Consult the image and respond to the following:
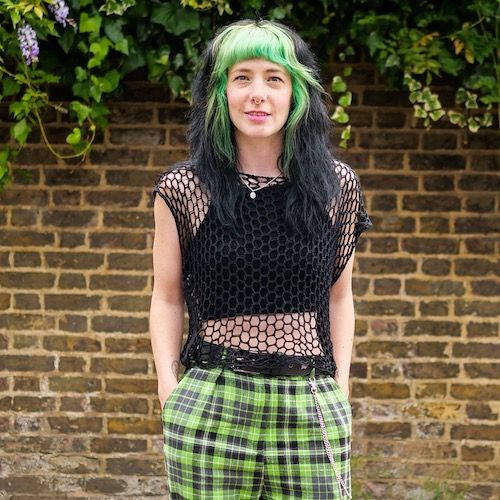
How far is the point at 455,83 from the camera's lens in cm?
431

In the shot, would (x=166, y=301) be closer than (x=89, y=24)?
Yes

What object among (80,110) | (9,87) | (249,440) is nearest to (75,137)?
(80,110)

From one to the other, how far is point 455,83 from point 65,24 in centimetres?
181

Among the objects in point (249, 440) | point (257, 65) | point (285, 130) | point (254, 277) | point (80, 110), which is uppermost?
point (80, 110)

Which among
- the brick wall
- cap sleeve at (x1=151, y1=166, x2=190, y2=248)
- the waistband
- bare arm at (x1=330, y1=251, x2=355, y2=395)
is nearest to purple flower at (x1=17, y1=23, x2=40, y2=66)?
the brick wall

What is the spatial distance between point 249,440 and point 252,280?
40 cm

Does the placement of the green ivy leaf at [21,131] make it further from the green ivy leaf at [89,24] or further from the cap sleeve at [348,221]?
the cap sleeve at [348,221]

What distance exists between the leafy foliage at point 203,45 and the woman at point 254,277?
1.64 meters

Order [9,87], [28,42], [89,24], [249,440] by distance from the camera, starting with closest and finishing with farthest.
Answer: [249,440] < [28,42] < [89,24] < [9,87]

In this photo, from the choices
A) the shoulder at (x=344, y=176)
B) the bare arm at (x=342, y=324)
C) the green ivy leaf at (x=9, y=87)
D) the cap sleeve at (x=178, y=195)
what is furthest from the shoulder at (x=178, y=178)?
the green ivy leaf at (x=9, y=87)

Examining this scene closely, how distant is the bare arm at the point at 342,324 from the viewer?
259cm

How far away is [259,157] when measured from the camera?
2.46 m

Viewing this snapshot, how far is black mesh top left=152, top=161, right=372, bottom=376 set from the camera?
2361 millimetres

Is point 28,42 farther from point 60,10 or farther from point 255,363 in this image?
point 255,363
